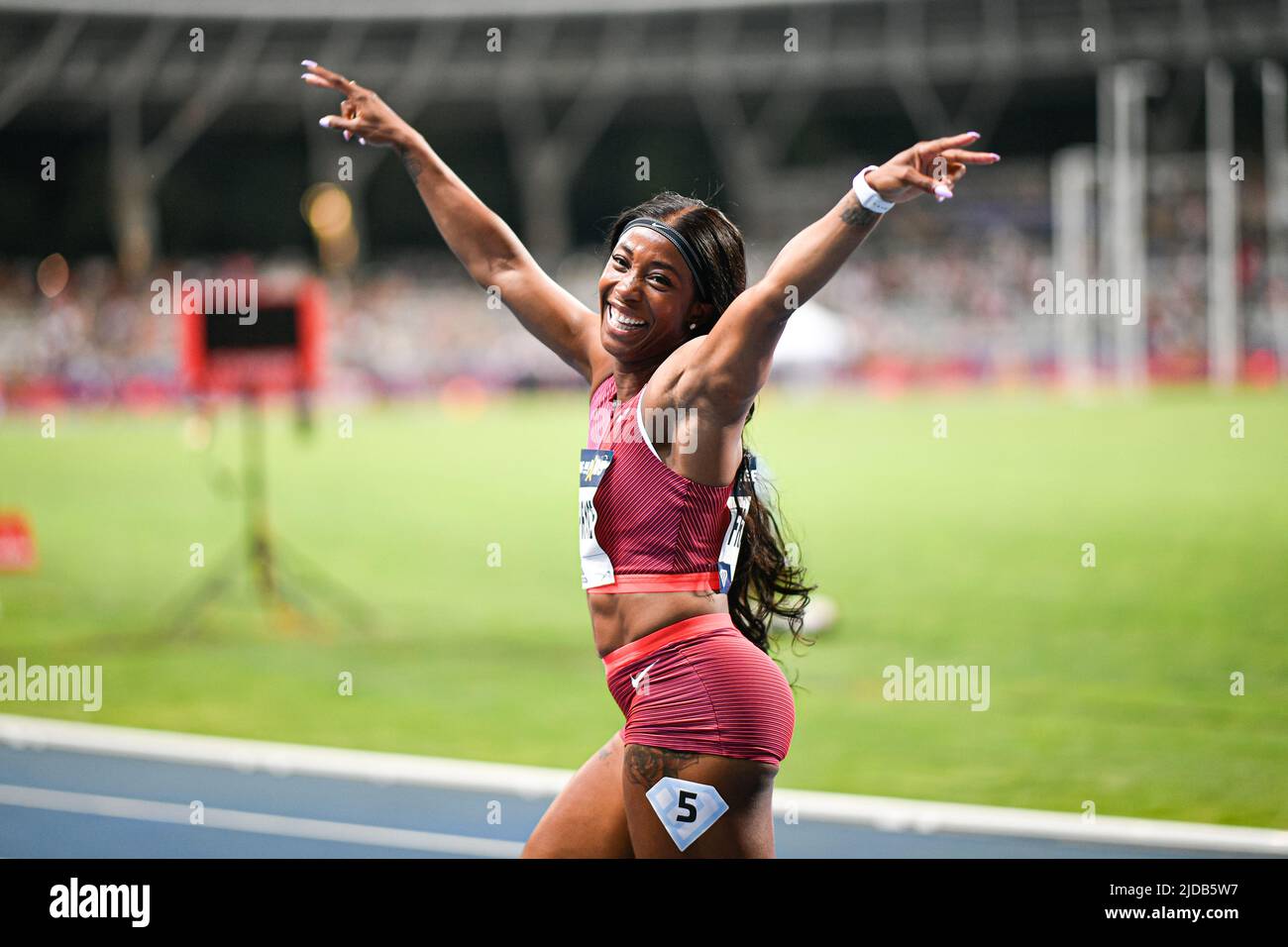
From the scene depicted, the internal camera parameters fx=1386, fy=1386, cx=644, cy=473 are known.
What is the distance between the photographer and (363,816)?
6.79 metres

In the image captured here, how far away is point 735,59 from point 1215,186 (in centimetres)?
1885

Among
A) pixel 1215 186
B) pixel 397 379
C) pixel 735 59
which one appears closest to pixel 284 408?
pixel 397 379

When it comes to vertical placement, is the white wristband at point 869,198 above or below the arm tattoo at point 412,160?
below

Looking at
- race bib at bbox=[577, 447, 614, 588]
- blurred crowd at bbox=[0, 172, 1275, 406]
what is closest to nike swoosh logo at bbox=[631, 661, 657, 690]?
race bib at bbox=[577, 447, 614, 588]

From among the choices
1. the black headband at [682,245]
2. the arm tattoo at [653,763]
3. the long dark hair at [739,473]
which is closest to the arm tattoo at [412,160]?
the long dark hair at [739,473]

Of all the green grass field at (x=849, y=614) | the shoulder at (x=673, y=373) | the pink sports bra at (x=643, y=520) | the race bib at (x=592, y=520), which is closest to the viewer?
the shoulder at (x=673, y=373)

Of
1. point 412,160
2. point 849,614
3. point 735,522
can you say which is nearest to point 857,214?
point 735,522

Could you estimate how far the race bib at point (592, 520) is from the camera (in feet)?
12.3

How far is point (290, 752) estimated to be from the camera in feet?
25.5

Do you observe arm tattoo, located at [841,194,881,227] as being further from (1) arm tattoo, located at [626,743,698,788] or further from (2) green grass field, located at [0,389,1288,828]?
(2) green grass field, located at [0,389,1288,828]

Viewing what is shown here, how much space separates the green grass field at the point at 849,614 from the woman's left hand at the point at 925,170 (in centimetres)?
466

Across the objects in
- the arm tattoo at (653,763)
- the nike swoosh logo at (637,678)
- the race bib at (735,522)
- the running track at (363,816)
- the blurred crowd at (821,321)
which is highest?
the blurred crowd at (821,321)

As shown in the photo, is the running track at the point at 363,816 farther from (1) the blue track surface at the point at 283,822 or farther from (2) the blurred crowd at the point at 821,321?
(2) the blurred crowd at the point at 821,321

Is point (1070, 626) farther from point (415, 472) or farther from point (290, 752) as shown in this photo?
point (415, 472)
